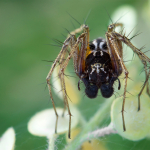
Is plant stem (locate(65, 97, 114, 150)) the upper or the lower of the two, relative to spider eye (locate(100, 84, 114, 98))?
lower

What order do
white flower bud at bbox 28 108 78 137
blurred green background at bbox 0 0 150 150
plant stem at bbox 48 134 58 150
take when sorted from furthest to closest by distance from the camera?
blurred green background at bbox 0 0 150 150 → white flower bud at bbox 28 108 78 137 → plant stem at bbox 48 134 58 150

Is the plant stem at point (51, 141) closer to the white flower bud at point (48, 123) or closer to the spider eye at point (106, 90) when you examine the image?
the white flower bud at point (48, 123)

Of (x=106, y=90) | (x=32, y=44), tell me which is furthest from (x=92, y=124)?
(x=32, y=44)

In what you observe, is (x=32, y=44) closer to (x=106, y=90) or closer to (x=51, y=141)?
(x=106, y=90)

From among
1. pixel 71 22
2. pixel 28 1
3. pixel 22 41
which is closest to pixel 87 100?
pixel 22 41

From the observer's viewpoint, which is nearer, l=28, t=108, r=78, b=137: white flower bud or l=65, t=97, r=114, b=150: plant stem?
l=65, t=97, r=114, b=150: plant stem

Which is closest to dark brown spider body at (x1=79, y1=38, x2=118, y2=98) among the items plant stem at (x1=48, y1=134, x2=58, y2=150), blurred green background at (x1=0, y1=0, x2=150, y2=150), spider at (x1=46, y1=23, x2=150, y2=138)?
spider at (x1=46, y1=23, x2=150, y2=138)

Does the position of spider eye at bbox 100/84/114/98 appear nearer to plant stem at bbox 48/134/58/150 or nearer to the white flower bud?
the white flower bud
